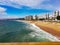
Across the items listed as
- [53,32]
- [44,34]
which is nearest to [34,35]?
[44,34]

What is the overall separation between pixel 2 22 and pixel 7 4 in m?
0.23

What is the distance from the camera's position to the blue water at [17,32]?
1200 millimetres

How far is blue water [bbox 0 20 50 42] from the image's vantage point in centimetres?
120

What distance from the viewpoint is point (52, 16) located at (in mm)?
1282

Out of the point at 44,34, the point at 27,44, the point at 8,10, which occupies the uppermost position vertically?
the point at 8,10

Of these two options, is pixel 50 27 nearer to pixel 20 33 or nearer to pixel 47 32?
pixel 47 32

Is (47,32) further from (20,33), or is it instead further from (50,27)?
(20,33)

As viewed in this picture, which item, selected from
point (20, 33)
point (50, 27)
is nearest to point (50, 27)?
point (50, 27)

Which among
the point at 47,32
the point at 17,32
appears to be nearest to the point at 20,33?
the point at 17,32

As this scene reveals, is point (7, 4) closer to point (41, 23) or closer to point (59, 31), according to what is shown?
point (41, 23)

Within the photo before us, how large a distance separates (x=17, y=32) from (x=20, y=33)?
0.04m

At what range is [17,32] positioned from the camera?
1.22m

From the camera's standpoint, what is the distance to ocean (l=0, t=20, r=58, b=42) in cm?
120

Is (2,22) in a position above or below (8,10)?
below
